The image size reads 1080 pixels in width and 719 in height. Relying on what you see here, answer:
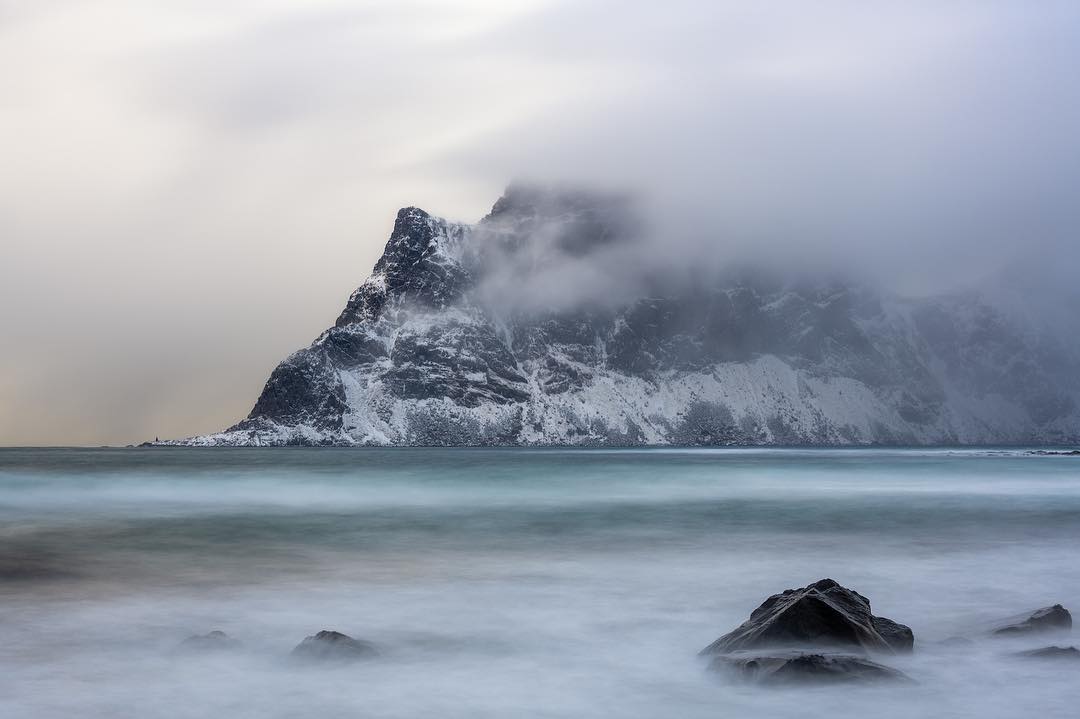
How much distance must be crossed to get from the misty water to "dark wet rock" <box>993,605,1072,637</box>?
0.38 meters

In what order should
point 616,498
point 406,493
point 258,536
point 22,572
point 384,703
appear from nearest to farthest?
point 384,703
point 22,572
point 258,536
point 616,498
point 406,493

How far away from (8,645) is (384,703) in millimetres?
7175

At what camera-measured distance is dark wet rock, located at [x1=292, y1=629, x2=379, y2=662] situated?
14.7m

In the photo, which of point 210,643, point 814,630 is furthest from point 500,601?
point 814,630

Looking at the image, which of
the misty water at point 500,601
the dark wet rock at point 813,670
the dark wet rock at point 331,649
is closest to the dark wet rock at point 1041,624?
the misty water at point 500,601

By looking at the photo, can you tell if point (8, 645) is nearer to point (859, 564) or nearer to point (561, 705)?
point (561, 705)

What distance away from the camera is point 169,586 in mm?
22562

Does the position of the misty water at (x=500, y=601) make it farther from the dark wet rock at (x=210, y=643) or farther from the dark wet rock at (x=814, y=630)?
the dark wet rock at (x=814, y=630)

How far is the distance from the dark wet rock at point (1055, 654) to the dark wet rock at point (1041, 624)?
173cm

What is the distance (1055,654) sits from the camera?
14.2 meters

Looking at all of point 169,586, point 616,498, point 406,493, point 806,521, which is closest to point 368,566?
point 169,586

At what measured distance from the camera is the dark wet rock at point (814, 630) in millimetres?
14180

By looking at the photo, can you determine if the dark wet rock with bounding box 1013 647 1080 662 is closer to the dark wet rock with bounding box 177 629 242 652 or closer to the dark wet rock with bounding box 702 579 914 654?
the dark wet rock with bounding box 702 579 914 654

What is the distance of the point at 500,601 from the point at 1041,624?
32.3ft
